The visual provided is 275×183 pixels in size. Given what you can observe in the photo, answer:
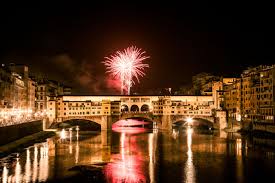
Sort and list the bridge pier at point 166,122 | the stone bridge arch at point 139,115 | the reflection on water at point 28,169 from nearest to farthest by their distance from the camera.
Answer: the reflection on water at point 28,169 < the stone bridge arch at point 139,115 < the bridge pier at point 166,122

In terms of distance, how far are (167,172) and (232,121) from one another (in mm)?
38316

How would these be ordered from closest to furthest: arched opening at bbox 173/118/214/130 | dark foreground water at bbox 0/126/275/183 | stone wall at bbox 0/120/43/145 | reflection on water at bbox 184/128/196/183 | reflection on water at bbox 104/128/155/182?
reflection on water at bbox 184/128/196/183
dark foreground water at bbox 0/126/275/183
reflection on water at bbox 104/128/155/182
stone wall at bbox 0/120/43/145
arched opening at bbox 173/118/214/130

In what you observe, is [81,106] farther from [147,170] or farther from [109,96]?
[147,170]

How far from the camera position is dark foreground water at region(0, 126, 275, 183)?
30634 mm

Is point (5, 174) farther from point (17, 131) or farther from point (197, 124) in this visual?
point (197, 124)

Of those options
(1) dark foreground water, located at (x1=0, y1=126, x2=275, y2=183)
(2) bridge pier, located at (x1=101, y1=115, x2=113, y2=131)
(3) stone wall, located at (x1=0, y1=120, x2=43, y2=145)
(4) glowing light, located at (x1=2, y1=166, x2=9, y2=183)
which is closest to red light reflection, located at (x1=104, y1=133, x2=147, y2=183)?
(1) dark foreground water, located at (x1=0, y1=126, x2=275, y2=183)

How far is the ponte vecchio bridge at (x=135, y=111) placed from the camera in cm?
7194

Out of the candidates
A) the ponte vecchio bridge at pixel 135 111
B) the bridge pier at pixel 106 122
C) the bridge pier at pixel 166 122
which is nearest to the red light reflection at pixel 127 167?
the bridge pier at pixel 106 122

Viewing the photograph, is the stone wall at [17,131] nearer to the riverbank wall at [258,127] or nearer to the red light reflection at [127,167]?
the red light reflection at [127,167]

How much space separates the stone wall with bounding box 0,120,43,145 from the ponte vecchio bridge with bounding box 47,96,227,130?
11320 millimetres

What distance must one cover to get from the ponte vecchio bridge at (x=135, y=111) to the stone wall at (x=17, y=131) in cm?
1132

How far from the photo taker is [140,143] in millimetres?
53000

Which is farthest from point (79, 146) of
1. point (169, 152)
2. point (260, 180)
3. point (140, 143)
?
point (260, 180)

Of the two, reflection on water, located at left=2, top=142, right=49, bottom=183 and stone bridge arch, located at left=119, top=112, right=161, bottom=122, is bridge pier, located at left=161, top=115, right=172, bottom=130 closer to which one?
stone bridge arch, located at left=119, top=112, right=161, bottom=122
